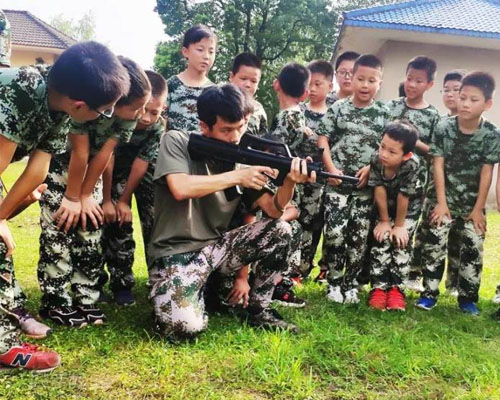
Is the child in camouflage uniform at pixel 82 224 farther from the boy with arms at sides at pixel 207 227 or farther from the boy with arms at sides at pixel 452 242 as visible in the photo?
the boy with arms at sides at pixel 452 242

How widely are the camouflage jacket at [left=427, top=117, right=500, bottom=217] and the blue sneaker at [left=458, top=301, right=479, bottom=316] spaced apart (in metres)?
0.69

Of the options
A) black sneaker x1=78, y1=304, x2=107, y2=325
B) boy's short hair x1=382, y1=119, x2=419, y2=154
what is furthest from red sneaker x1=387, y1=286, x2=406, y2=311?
black sneaker x1=78, y1=304, x2=107, y2=325

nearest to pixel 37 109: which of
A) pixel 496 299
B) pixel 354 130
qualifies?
pixel 354 130

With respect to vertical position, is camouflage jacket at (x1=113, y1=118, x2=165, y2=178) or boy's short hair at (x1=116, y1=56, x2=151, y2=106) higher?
boy's short hair at (x1=116, y1=56, x2=151, y2=106)

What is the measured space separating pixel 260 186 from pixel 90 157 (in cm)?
105

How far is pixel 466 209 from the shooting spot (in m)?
3.98

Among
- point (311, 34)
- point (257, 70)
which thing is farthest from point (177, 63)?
point (257, 70)

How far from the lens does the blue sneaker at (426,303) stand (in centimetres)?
389

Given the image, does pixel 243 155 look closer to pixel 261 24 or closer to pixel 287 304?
pixel 287 304

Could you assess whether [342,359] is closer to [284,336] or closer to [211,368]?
[284,336]

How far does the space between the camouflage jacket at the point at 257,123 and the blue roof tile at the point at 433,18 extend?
6563 mm

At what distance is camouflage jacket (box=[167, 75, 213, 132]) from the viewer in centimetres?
394

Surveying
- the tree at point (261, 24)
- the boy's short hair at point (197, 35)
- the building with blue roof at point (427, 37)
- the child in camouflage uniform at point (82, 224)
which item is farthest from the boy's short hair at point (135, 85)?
the tree at point (261, 24)

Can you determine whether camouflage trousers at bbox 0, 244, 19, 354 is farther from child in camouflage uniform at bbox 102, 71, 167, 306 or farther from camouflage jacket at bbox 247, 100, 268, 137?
camouflage jacket at bbox 247, 100, 268, 137
